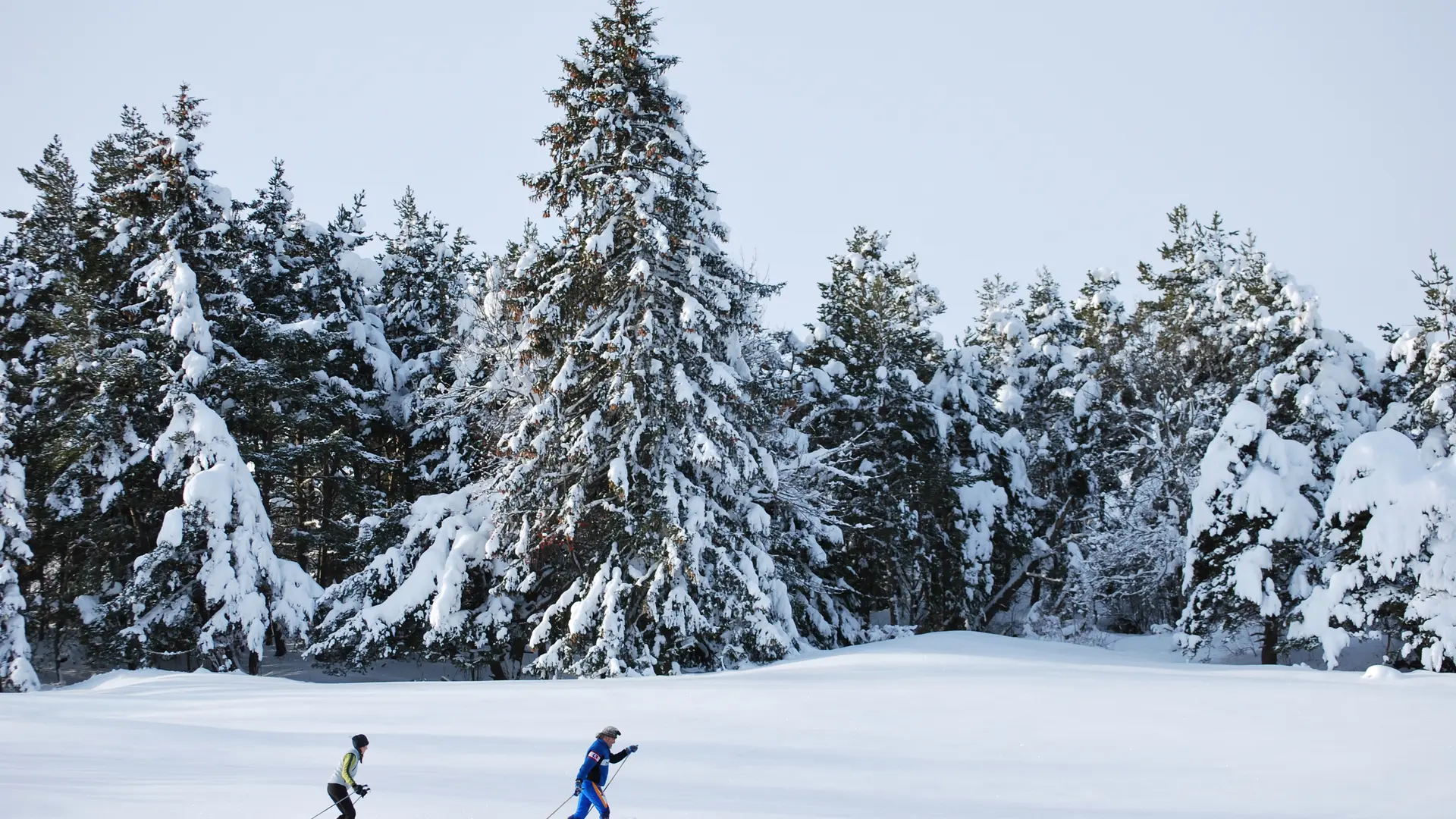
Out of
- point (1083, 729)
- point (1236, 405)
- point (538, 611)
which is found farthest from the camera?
point (1236, 405)

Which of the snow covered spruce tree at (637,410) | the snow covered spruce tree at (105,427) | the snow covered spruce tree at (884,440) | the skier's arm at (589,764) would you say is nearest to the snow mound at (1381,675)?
the snow covered spruce tree at (637,410)

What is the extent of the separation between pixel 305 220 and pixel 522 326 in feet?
41.5

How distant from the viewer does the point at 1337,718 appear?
43.4 feet

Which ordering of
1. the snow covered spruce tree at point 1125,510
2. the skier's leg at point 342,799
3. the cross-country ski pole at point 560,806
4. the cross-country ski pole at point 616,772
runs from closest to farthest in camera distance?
the skier's leg at point 342,799
the cross-country ski pole at point 560,806
the cross-country ski pole at point 616,772
the snow covered spruce tree at point 1125,510

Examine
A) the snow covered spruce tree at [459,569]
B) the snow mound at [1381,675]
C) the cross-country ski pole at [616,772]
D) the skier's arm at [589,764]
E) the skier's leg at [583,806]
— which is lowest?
the cross-country ski pole at [616,772]

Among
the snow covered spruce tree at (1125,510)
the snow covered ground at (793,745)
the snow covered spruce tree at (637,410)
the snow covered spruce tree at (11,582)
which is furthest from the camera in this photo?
the snow covered spruce tree at (1125,510)

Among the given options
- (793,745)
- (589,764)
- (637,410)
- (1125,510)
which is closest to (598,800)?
(589,764)

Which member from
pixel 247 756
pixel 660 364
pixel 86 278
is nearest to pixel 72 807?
pixel 247 756

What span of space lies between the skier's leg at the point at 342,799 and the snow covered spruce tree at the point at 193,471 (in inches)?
599

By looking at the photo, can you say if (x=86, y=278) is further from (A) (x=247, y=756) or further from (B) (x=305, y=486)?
(A) (x=247, y=756)

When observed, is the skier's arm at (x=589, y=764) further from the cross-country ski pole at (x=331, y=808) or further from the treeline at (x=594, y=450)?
the treeline at (x=594, y=450)

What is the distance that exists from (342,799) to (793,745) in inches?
214

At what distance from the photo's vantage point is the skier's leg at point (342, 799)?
8.89 meters

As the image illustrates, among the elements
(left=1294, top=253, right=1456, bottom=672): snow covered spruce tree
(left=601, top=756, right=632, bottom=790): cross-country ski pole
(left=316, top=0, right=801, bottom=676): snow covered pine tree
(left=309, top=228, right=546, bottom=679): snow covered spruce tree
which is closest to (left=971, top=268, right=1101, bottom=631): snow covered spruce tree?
(left=1294, top=253, right=1456, bottom=672): snow covered spruce tree
